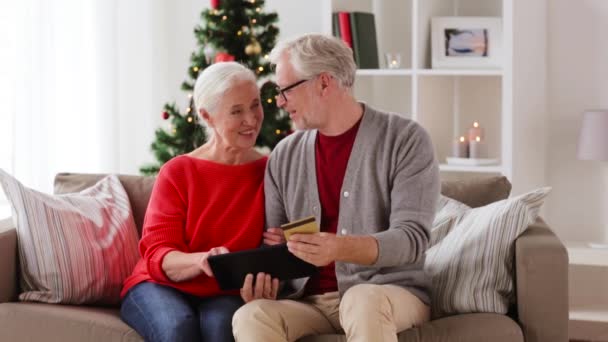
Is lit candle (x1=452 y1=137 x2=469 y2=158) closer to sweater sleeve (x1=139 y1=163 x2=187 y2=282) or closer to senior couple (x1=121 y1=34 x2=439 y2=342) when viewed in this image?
senior couple (x1=121 y1=34 x2=439 y2=342)

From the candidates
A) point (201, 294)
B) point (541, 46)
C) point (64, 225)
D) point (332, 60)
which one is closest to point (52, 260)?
point (64, 225)

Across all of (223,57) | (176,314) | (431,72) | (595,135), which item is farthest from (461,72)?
(176,314)

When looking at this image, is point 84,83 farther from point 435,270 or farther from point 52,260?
point 435,270

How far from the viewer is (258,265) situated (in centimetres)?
256

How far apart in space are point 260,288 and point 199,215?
0.31 m

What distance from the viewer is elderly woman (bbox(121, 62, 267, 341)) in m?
2.71

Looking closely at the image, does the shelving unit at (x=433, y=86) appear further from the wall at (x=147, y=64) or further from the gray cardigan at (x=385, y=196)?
the gray cardigan at (x=385, y=196)

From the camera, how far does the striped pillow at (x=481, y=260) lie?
2732 millimetres

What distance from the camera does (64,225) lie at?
2.93 metres

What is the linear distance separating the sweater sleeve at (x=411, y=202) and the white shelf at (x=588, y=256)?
67.9 inches

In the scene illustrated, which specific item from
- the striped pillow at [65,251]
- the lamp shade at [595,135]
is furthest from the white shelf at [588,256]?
the striped pillow at [65,251]

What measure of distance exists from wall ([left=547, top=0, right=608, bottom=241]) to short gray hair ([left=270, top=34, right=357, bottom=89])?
82.4 inches

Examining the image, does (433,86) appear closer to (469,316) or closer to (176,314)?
(469,316)

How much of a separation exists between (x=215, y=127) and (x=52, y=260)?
60cm
